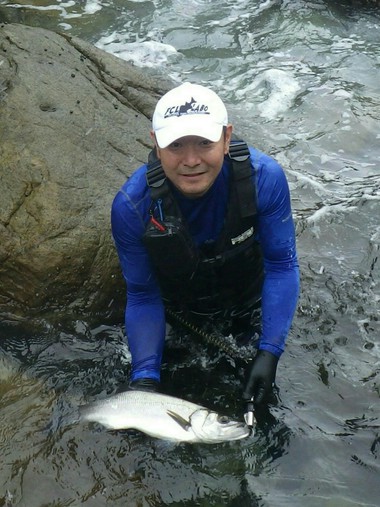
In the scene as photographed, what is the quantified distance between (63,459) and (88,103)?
11.4 feet

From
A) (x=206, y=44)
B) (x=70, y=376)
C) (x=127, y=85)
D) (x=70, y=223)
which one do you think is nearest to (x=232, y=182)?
(x=70, y=223)

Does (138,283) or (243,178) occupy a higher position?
(243,178)

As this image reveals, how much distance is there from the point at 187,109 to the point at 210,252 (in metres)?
1.10

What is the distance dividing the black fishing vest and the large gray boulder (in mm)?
762

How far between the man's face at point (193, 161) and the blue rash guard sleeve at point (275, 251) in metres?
0.36

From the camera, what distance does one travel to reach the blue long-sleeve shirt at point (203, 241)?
4.08 m

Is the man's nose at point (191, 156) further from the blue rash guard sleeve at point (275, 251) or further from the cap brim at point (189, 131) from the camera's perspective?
the blue rash guard sleeve at point (275, 251)

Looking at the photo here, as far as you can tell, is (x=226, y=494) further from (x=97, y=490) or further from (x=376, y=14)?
(x=376, y=14)

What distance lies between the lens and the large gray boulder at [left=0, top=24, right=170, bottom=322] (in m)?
5.00

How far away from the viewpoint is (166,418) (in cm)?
370

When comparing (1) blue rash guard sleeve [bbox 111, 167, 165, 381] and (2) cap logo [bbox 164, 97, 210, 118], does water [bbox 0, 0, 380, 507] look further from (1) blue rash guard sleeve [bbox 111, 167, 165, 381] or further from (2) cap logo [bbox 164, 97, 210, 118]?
(2) cap logo [bbox 164, 97, 210, 118]

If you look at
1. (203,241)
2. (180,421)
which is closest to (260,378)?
(180,421)

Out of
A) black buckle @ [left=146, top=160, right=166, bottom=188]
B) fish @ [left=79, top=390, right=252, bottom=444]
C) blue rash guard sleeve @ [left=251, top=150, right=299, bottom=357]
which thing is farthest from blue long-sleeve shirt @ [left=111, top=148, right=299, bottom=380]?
fish @ [left=79, top=390, right=252, bottom=444]

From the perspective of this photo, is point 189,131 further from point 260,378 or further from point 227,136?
point 260,378
